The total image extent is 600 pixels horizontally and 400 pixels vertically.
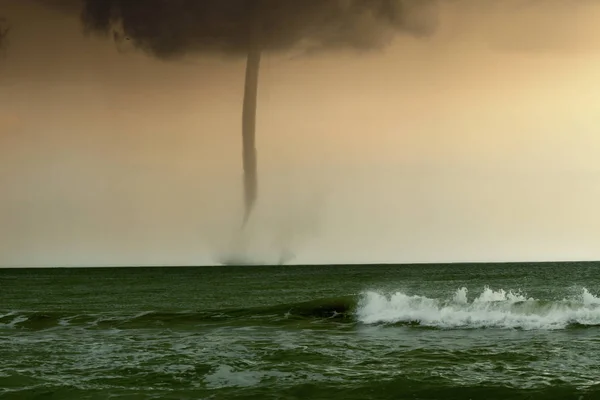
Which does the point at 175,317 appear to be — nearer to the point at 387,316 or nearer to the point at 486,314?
the point at 387,316

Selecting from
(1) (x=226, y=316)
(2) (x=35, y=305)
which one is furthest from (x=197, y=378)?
(2) (x=35, y=305)

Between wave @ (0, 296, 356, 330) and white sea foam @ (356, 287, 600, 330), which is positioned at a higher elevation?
white sea foam @ (356, 287, 600, 330)

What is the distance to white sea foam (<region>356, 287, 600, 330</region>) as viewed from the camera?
2297cm

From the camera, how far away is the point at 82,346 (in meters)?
19.0

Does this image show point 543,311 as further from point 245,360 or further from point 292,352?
point 245,360

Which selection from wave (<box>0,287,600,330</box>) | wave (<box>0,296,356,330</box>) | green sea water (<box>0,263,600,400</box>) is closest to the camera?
green sea water (<box>0,263,600,400</box>)

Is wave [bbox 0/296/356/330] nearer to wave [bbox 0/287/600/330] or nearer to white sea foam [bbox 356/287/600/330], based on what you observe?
wave [bbox 0/287/600/330]

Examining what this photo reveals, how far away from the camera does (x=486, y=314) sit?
24.4 meters

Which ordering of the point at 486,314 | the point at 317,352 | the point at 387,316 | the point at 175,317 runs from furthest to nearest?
1. the point at 175,317
2. the point at 387,316
3. the point at 486,314
4. the point at 317,352

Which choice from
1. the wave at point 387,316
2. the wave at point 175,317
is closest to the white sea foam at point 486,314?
the wave at point 387,316

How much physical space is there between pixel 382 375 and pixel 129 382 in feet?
17.3

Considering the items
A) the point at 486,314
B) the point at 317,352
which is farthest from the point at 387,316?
the point at 317,352

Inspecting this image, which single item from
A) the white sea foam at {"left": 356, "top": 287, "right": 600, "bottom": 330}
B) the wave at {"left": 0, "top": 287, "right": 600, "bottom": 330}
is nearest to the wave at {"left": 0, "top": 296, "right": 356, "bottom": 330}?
the wave at {"left": 0, "top": 287, "right": 600, "bottom": 330}

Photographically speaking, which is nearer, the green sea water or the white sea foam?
the green sea water
